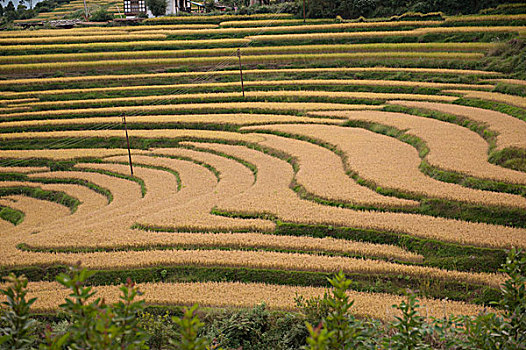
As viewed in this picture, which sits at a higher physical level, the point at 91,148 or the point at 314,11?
the point at 314,11

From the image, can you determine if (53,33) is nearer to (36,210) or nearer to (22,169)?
(22,169)

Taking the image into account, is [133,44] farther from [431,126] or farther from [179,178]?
[431,126]

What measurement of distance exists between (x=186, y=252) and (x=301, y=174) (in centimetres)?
608

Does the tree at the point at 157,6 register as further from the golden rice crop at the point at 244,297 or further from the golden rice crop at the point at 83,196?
the golden rice crop at the point at 244,297

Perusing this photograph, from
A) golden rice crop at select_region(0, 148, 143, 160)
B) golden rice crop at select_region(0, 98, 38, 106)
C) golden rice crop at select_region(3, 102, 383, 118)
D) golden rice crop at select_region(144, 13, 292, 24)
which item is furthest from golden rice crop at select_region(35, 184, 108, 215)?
golden rice crop at select_region(144, 13, 292, 24)

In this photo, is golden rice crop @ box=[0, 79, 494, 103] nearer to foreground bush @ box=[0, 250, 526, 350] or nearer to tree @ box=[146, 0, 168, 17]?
→ foreground bush @ box=[0, 250, 526, 350]

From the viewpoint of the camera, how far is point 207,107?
27.9m

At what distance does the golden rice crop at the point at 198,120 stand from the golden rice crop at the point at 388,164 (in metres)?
1.09

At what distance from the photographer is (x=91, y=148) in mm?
25125

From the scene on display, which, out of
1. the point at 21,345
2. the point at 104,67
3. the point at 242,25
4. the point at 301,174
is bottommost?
the point at 301,174

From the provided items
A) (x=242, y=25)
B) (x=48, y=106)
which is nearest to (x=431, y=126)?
(x=48, y=106)

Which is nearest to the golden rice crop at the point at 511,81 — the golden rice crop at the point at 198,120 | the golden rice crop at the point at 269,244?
the golden rice crop at the point at 198,120

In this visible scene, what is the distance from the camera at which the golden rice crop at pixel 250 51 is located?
1252 inches

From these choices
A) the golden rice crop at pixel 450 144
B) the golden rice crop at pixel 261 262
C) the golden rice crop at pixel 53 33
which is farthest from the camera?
the golden rice crop at pixel 53 33
